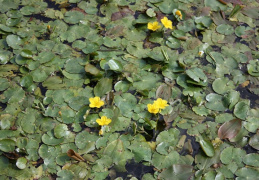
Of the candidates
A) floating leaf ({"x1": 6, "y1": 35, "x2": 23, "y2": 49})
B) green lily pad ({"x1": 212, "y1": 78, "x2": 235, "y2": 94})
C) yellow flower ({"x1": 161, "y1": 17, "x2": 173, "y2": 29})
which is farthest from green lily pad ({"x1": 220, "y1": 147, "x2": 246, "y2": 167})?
floating leaf ({"x1": 6, "y1": 35, "x2": 23, "y2": 49})

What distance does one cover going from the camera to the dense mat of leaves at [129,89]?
2.73 meters

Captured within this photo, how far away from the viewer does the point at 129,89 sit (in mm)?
3209

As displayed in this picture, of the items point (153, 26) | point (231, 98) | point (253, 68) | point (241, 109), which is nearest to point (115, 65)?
point (153, 26)

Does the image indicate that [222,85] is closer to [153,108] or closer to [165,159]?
[153,108]

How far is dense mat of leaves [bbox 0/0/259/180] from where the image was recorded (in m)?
2.73

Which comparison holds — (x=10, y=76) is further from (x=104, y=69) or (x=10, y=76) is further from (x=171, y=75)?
(x=171, y=75)

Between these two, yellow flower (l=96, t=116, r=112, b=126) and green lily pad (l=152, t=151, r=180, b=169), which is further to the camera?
yellow flower (l=96, t=116, r=112, b=126)

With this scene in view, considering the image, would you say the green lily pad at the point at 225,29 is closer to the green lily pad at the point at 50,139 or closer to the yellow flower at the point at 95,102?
the yellow flower at the point at 95,102

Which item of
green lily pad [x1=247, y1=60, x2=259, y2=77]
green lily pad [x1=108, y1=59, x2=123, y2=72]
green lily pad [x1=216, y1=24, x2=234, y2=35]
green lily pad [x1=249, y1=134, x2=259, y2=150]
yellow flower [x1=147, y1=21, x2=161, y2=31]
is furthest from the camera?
green lily pad [x1=216, y1=24, x2=234, y2=35]

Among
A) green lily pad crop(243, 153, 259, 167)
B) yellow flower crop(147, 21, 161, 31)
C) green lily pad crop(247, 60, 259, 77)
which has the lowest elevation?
green lily pad crop(243, 153, 259, 167)

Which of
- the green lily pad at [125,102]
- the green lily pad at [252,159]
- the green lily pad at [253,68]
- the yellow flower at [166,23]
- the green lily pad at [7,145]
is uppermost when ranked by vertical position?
the yellow flower at [166,23]

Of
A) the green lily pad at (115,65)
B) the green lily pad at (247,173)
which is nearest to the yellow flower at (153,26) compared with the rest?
the green lily pad at (115,65)

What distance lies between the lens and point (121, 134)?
9.50 ft

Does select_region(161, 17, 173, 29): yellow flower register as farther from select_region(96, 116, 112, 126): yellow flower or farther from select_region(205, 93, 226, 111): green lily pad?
select_region(96, 116, 112, 126): yellow flower
